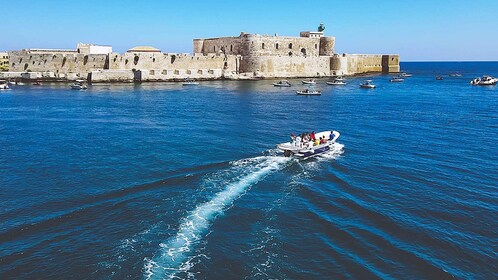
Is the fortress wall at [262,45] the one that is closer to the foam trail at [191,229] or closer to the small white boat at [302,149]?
the small white boat at [302,149]

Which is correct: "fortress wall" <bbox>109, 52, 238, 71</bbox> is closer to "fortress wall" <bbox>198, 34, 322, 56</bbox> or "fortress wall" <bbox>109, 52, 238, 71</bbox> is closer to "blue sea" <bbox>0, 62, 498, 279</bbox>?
"fortress wall" <bbox>198, 34, 322, 56</bbox>

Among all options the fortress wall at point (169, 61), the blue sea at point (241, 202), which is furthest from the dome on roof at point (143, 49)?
the blue sea at point (241, 202)

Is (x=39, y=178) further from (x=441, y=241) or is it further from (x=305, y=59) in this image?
(x=305, y=59)

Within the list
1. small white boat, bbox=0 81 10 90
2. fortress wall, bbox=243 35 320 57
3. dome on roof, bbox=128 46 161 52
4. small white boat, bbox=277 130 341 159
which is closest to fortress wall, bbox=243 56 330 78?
fortress wall, bbox=243 35 320 57

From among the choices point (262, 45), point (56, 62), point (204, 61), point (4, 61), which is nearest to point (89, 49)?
point (56, 62)

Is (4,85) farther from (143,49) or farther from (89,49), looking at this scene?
(143,49)

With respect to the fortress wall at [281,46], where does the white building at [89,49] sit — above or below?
below

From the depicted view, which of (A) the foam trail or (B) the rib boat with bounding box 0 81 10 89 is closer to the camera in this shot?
(A) the foam trail
